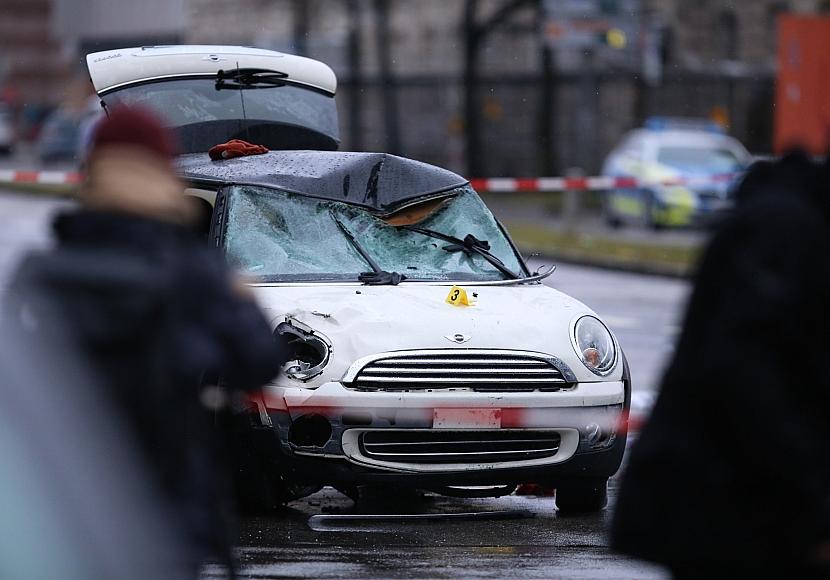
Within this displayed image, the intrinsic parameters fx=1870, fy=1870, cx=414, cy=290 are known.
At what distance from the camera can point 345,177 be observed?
891cm

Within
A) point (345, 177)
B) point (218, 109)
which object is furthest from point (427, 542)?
point (218, 109)

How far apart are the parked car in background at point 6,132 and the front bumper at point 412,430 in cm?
5366

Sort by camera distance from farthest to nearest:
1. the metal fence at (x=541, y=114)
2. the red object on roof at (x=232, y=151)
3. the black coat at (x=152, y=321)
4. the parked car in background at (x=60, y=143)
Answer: the parked car in background at (x=60, y=143), the metal fence at (x=541, y=114), the red object on roof at (x=232, y=151), the black coat at (x=152, y=321)

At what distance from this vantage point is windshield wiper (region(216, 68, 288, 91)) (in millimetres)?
11477

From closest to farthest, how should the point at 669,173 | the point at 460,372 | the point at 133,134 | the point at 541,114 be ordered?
the point at 133,134
the point at 460,372
the point at 669,173
the point at 541,114

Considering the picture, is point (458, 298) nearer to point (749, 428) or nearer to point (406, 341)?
point (406, 341)

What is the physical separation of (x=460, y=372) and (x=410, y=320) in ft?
1.14

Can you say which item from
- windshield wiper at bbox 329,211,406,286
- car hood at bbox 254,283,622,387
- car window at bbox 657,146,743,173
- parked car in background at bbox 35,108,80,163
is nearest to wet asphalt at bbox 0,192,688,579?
car hood at bbox 254,283,622,387

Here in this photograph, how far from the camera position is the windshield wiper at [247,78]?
37.7 feet

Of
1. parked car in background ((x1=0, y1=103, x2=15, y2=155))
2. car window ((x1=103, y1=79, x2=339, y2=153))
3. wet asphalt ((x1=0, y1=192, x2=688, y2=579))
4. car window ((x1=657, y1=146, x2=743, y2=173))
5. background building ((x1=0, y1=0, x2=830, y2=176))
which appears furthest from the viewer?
parked car in background ((x1=0, y1=103, x2=15, y2=155))

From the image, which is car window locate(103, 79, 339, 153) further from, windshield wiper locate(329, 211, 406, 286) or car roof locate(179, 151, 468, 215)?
windshield wiper locate(329, 211, 406, 286)

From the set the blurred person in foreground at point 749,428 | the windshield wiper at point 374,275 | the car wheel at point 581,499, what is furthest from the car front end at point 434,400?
the blurred person in foreground at point 749,428

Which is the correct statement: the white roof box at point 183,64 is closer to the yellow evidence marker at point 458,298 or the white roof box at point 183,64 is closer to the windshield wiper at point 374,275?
the windshield wiper at point 374,275

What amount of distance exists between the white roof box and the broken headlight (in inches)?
160
